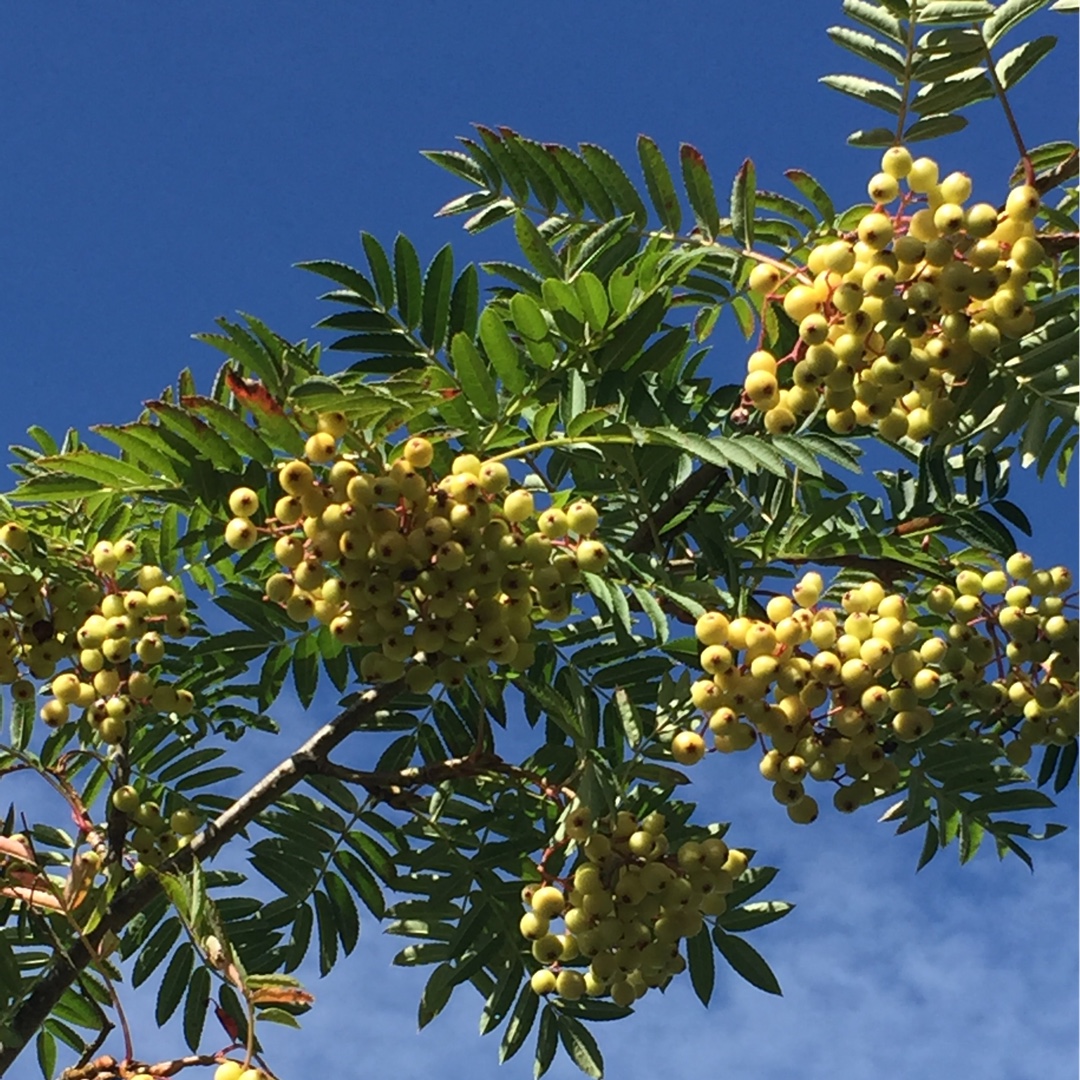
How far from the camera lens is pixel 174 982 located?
3.85m

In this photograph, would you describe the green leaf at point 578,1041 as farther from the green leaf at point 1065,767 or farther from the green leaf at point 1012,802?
the green leaf at point 1065,767

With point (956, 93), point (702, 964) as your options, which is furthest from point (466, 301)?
point (702, 964)

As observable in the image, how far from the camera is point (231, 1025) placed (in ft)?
9.90

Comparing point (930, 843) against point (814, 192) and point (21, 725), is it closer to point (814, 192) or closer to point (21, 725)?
point (814, 192)

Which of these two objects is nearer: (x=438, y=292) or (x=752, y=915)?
(x=438, y=292)

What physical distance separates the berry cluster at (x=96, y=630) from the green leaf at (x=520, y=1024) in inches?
40.8

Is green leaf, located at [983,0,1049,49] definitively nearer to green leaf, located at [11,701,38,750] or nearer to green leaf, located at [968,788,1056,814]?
green leaf, located at [968,788,1056,814]

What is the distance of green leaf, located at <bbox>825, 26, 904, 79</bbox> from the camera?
3255 mm

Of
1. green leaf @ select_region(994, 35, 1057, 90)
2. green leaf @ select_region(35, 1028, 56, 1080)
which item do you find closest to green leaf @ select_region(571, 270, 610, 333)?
green leaf @ select_region(994, 35, 1057, 90)

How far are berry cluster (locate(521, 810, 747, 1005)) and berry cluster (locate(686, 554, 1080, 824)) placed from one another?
0.24 m

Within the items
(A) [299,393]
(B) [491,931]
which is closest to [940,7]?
(A) [299,393]

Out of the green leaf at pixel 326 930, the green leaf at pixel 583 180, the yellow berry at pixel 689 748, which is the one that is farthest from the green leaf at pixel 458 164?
the green leaf at pixel 326 930

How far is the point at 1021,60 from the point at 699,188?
0.70m

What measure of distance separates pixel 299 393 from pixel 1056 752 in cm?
186
